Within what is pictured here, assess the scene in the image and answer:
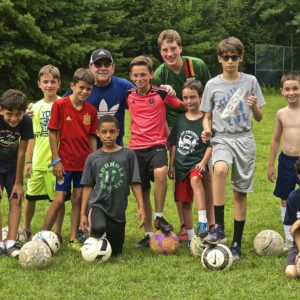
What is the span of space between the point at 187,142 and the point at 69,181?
1.44 m

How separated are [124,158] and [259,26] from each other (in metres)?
37.4

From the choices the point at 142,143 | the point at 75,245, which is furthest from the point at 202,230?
the point at 75,245

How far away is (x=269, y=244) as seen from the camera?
5.99 meters

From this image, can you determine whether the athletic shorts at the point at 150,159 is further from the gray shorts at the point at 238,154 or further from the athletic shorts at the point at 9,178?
the athletic shorts at the point at 9,178

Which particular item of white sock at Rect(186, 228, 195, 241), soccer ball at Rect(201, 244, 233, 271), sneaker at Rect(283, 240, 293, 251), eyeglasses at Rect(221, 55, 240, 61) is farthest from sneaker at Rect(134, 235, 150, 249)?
eyeglasses at Rect(221, 55, 240, 61)

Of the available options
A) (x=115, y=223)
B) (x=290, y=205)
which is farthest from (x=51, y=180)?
(x=290, y=205)

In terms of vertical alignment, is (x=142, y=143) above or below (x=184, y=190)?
above

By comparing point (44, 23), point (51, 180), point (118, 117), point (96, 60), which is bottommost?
point (51, 180)

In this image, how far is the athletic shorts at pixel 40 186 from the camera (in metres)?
6.99

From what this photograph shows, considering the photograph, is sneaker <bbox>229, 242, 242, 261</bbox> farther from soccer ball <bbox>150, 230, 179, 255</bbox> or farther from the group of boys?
soccer ball <bbox>150, 230, 179, 255</bbox>

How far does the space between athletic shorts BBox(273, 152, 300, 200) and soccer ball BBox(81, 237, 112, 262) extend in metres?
2.12

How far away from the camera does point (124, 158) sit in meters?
6.19

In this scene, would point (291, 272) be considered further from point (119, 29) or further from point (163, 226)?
point (119, 29)

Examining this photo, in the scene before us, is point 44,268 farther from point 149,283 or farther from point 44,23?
point 44,23
